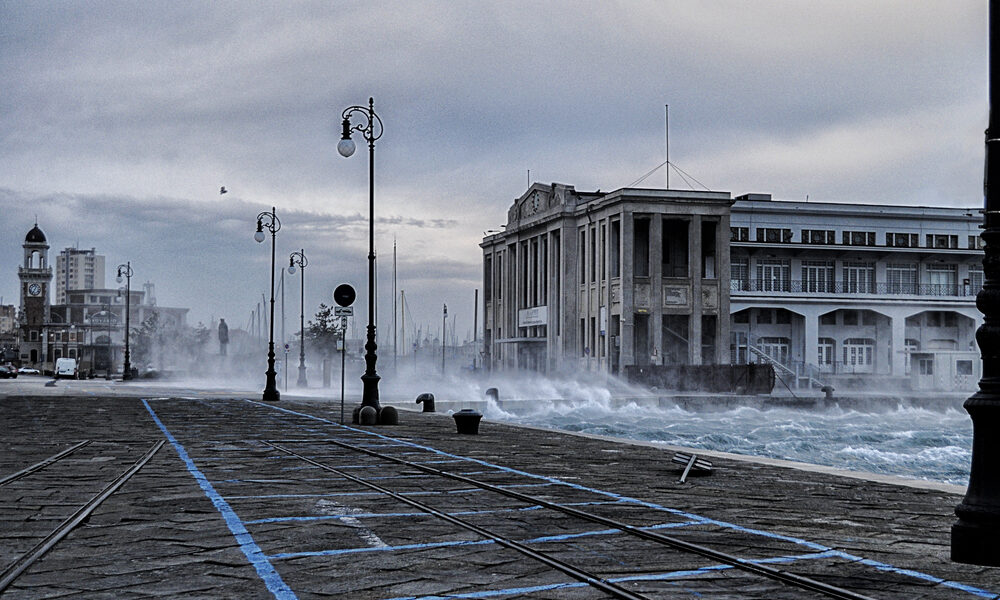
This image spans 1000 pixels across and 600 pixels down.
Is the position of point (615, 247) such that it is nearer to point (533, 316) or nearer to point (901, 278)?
point (533, 316)

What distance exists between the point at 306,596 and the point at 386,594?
0.47 metres

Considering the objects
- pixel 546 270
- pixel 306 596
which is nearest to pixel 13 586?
pixel 306 596

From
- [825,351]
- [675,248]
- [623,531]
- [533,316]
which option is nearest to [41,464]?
[623,531]

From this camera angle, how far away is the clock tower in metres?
152

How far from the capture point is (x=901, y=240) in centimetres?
7244

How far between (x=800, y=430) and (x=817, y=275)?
36935 mm

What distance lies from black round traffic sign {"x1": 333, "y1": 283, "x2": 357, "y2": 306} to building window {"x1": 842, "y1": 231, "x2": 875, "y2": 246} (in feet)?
178

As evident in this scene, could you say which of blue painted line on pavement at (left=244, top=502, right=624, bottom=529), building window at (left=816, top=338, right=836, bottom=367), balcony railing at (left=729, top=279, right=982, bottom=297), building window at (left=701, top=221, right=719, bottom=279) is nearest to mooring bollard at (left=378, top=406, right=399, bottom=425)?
blue painted line on pavement at (left=244, top=502, right=624, bottom=529)

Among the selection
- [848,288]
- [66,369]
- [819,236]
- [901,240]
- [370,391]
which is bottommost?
[66,369]

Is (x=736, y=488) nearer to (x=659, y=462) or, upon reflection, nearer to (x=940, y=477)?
(x=659, y=462)

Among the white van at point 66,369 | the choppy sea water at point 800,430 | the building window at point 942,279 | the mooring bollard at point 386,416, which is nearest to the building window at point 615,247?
the choppy sea water at point 800,430

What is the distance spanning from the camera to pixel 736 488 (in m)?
12.2

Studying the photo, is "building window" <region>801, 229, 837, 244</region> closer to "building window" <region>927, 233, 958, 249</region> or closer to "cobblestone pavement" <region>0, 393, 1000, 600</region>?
"building window" <region>927, 233, 958, 249</region>

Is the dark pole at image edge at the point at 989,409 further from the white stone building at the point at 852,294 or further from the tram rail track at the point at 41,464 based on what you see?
the white stone building at the point at 852,294
